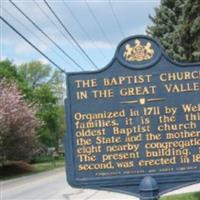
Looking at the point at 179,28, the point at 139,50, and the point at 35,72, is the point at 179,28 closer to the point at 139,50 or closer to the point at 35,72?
the point at 139,50

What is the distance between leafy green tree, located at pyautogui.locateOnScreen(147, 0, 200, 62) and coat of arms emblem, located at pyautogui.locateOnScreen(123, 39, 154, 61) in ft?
32.7

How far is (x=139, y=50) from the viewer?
29.0 ft

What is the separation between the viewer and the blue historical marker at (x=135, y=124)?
28.0 feet

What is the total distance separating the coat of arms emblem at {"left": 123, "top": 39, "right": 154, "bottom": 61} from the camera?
345 inches

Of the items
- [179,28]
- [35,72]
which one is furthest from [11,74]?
[179,28]

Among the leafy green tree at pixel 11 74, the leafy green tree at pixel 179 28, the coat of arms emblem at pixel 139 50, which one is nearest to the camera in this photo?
the coat of arms emblem at pixel 139 50

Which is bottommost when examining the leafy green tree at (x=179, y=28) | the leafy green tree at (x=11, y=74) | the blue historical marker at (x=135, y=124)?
the blue historical marker at (x=135, y=124)

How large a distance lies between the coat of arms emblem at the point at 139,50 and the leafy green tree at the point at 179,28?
32.7 feet

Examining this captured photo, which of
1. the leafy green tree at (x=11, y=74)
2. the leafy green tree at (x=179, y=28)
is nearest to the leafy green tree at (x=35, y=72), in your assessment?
the leafy green tree at (x=11, y=74)

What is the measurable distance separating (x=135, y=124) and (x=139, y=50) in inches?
39.3

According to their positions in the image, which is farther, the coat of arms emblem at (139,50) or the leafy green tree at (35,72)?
the leafy green tree at (35,72)

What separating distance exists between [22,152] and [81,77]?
1999 inches

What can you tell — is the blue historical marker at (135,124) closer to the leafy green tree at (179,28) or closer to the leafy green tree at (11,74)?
the leafy green tree at (179,28)

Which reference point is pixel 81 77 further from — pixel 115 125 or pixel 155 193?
pixel 155 193
